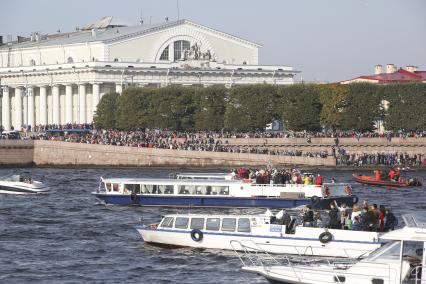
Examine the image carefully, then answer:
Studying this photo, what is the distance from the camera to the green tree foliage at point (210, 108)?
310 ft

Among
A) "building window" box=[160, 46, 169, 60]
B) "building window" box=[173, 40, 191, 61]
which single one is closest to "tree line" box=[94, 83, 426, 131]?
"building window" box=[160, 46, 169, 60]

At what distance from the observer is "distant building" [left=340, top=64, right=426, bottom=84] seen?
116375 millimetres

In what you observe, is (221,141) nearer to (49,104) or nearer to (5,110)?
(49,104)

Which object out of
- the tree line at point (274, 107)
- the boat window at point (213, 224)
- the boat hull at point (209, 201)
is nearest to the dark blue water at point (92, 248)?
the boat hull at point (209, 201)

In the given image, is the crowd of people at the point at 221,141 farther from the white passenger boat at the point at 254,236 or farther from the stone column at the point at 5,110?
the white passenger boat at the point at 254,236

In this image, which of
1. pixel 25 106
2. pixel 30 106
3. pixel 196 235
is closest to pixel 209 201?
pixel 196 235

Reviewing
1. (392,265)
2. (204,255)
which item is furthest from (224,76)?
(392,265)

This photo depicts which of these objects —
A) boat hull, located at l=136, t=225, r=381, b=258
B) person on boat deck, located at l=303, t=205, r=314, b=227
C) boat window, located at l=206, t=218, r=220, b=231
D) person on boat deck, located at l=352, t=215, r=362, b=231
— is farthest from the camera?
boat window, located at l=206, t=218, r=220, b=231

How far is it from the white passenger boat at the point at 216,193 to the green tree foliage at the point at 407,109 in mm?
37790

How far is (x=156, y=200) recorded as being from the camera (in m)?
51.6

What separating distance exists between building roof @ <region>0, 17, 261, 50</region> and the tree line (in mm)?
16446

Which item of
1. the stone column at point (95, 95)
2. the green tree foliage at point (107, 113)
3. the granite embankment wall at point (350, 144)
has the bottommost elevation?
the granite embankment wall at point (350, 144)

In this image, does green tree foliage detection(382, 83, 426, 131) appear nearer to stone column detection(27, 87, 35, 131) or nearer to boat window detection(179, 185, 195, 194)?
stone column detection(27, 87, 35, 131)

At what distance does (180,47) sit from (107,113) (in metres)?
19.4
